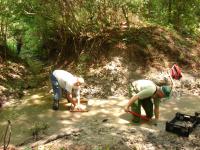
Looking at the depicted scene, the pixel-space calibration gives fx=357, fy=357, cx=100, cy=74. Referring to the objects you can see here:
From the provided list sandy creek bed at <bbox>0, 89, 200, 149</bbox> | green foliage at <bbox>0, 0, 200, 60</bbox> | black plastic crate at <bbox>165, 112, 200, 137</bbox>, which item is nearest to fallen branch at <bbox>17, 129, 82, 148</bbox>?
sandy creek bed at <bbox>0, 89, 200, 149</bbox>

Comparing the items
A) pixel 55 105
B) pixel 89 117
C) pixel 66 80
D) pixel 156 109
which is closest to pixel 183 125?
pixel 156 109

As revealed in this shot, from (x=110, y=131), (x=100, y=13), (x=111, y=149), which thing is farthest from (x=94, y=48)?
(x=111, y=149)

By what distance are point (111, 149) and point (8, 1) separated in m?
7.90

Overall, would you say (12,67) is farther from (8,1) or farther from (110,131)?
(110,131)

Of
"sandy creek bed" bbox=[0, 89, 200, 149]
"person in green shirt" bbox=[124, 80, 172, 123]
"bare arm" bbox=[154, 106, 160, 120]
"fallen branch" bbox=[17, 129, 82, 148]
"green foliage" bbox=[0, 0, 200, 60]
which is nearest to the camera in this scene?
"fallen branch" bbox=[17, 129, 82, 148]

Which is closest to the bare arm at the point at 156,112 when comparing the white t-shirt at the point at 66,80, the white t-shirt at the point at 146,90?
the white t-shirt at the point at 146,90

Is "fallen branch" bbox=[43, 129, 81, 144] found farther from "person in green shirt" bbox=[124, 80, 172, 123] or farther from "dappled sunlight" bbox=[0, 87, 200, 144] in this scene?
"person in green shirt" bbox=[124, 80, 172, 123]

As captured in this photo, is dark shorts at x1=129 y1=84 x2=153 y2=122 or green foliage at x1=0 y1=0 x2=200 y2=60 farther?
green foliage at x1=0 y1=0 x2=200 y2=60

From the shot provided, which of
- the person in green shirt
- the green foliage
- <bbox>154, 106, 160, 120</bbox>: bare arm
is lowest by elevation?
<bbox>154, 106, 160, 120</bbox>: bare arm

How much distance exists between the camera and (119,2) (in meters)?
11.9

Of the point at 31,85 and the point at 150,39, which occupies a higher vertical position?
the point at 150,39

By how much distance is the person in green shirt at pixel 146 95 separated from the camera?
8086 millimetres

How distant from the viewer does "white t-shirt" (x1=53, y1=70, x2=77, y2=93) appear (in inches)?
360

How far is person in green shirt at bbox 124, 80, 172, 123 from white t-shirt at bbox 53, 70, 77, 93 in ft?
5.15
